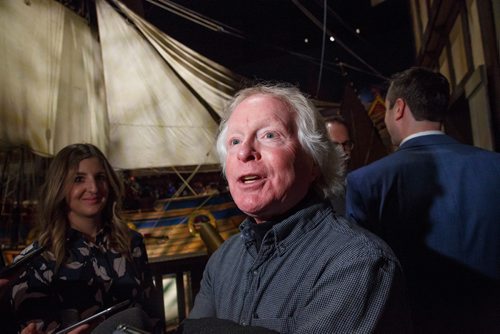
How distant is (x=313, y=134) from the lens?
760 mm

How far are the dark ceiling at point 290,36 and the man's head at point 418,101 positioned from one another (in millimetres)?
520

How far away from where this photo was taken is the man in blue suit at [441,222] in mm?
970

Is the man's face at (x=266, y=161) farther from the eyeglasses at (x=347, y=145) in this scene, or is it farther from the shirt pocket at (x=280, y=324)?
the eyeglasses at (x=347, y=145)

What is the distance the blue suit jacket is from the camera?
38.1 inches

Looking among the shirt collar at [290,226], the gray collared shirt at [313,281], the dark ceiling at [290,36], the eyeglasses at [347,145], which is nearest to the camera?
the gray collared shirt at [313,281]

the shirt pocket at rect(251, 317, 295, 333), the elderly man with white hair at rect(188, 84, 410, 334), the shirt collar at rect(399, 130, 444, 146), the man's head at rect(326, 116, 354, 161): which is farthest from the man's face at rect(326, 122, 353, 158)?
the shirt pocket at rect(251, 317, 295, 333)

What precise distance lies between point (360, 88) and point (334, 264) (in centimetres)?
134

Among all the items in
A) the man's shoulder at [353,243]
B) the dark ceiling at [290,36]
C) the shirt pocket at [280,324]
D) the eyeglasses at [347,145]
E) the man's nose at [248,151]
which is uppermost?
the dark ceiling at [290,36]

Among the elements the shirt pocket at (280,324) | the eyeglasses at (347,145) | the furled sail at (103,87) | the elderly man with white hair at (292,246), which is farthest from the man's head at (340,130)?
the shirt pocket at (280,324)

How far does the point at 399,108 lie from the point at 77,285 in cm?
106

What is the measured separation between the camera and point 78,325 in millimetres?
728

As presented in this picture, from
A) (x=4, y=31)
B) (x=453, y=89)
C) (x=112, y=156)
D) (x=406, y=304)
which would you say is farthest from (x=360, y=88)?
(x=4, y=31)

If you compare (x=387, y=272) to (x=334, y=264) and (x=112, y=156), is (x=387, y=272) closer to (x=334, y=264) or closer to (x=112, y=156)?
(x=334, y=264)

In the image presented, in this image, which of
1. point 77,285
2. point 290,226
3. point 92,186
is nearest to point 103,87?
point 92,186
